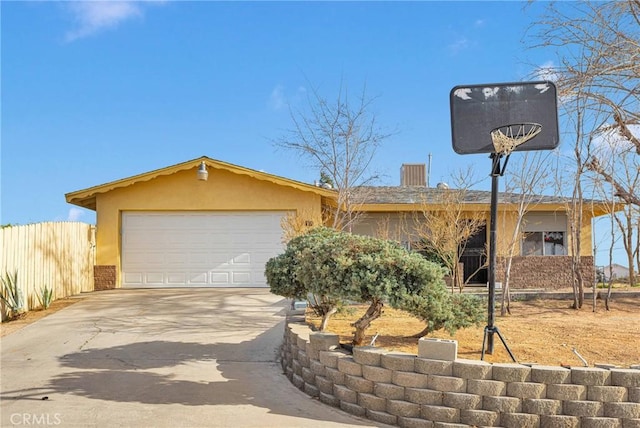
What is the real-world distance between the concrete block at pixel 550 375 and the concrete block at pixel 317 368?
2133 millimetres

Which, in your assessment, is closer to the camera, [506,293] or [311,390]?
[311,390]

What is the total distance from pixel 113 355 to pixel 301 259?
3.53m

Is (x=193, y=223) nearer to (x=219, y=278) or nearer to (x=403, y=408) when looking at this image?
(x=219, y=278)

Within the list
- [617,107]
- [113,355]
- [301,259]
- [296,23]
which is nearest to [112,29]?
[296,23]

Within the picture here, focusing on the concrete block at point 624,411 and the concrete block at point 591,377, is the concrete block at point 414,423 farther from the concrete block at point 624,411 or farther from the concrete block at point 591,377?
the concrete block at point 624,411

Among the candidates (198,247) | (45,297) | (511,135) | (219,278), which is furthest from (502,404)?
(198,247)

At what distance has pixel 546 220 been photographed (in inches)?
674

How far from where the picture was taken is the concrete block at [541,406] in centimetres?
432

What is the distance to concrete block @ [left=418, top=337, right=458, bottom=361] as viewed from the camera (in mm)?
4613

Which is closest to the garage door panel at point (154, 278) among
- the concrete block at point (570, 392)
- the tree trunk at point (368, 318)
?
the tree trunk at point (368, 318)

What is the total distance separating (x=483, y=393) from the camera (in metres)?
4.45

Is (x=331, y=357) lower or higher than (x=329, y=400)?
higher

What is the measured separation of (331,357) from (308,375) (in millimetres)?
578

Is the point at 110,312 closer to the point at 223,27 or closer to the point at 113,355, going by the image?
the point at 113,355
